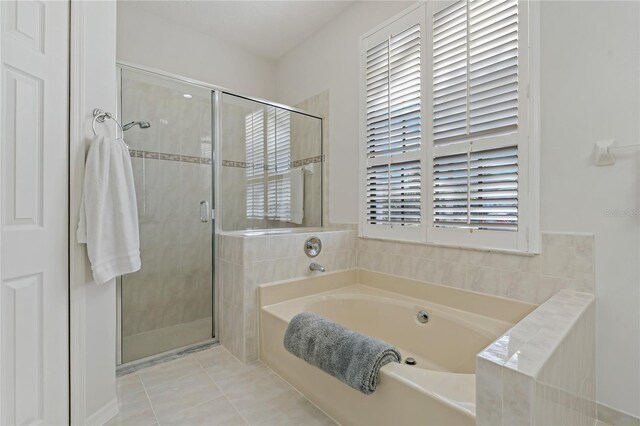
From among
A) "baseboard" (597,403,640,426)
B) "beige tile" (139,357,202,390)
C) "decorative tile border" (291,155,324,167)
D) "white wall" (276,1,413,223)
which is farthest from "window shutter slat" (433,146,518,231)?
"beige tile" (139,357,202,390)

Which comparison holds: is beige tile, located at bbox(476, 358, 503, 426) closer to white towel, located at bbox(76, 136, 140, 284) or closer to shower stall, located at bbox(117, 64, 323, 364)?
white towel, located at bbox(76, 136, 140, 284)

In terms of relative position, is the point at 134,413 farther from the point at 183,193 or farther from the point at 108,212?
the point at 183,193

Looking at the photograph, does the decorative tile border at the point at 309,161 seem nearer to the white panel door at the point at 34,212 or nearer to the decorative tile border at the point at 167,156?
the decorative tile border at the point at 167,156

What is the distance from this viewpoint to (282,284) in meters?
2.08

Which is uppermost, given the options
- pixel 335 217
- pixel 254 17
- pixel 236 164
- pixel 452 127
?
pixel 254 17

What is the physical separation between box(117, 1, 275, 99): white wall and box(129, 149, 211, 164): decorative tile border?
0.97 m

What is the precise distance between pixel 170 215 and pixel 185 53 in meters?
1.68

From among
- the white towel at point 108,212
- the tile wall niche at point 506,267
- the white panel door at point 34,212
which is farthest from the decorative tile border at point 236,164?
the tile wall niche at point 506,267

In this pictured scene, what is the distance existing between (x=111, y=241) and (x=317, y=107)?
2154mm

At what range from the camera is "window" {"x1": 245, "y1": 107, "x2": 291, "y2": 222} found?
2.53 meters

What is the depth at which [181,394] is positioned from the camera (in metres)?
1.62

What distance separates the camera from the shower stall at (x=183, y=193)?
6.72ft

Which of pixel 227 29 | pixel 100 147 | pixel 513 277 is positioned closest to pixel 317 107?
pixel 227 29

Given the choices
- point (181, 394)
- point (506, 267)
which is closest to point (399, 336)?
point (506, 267)
